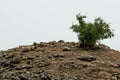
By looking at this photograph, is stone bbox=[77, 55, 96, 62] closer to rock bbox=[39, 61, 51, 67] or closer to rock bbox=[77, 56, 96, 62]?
rock bbox=[77, 56, 96, 62]

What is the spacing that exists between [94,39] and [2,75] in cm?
399

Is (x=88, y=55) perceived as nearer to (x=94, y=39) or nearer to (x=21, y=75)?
(x=94, y=39)

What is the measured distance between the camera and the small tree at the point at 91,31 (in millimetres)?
16750

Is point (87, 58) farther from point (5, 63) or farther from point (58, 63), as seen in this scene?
point (5, 63)

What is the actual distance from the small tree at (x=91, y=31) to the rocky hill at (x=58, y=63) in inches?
13.5

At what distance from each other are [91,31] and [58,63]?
2.29 meters

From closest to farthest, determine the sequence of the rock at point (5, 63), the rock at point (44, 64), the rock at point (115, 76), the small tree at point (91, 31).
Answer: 1. the rock at point (115, 76)
2. the rock at point (44, 64)
3. the rock at point (5, 63)
4. the small tree at point (91, 31)

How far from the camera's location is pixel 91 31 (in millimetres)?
16641

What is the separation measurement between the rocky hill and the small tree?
1.12 feet

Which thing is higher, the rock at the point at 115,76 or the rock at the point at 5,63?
the rock at the point at 5,63

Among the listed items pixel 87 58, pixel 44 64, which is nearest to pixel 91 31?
pixel 87 58

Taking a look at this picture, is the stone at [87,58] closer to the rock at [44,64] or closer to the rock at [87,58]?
the rock at [87,58]

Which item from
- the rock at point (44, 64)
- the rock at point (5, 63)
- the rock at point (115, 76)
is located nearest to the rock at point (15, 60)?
the rock at point (5, 63)

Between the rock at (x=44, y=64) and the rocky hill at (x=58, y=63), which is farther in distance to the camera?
the rock at (x=44, y=64)
